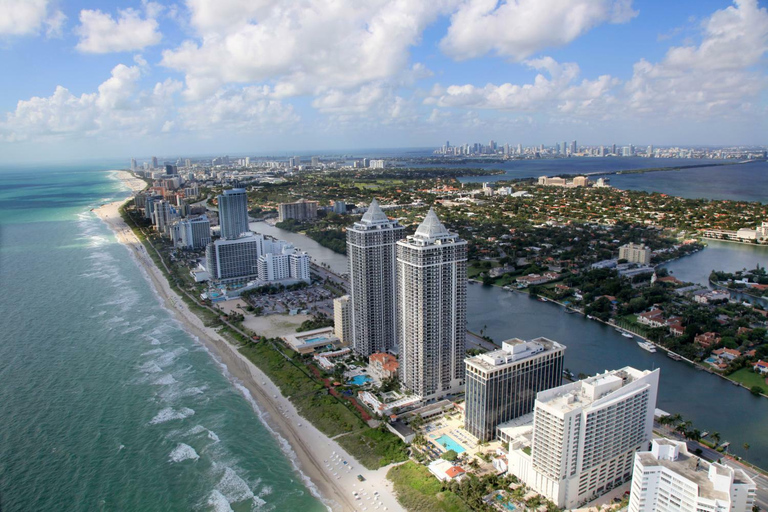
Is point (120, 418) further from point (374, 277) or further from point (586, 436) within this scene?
point (586, 436)

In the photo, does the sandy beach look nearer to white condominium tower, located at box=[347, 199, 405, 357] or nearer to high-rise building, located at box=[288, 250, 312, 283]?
white condominium tower, located at box=[347, 199, 405, 357]

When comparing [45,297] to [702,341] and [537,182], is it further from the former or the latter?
[537,182]

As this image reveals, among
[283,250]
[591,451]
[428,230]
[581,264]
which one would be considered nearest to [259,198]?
[283,250]

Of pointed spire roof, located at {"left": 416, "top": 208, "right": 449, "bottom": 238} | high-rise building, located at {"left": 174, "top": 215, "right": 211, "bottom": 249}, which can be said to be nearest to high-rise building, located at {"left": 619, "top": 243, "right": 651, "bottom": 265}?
pointed spire roof, located at {"left": 416, "top": 208, "right": 449, "bottom": 238}

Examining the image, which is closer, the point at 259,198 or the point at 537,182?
the point at 259,198

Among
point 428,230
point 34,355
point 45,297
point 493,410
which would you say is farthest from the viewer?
point 45,297

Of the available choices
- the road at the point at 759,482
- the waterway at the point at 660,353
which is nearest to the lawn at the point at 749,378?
the waterway at the point at 660,353

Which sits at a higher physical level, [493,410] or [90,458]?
[493,410]
